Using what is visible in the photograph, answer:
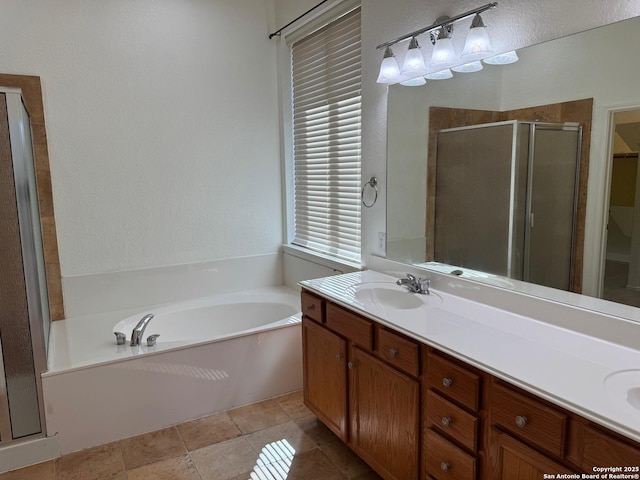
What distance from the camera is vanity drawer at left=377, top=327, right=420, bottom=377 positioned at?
5.34 feet

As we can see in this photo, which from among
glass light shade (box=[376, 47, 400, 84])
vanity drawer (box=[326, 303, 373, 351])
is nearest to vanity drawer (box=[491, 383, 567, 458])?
vanity drawer (box=[326, 303, 373, 351])

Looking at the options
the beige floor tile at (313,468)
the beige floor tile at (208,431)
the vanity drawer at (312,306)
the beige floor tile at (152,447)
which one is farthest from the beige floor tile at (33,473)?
the vanity drawer at (312,306)

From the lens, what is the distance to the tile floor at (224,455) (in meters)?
2.11

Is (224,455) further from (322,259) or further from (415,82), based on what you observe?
(415,82)

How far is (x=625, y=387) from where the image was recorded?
118 cm

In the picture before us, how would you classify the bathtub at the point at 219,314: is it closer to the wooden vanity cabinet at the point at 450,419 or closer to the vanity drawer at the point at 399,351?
the vanity drawer at the point at 399,351

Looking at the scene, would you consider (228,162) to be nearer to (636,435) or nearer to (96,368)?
(96,368)

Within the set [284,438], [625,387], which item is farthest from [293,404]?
[625,387]

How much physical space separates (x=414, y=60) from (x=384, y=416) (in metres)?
1.62

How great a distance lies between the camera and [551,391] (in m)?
1.14

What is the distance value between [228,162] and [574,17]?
2.49 meters

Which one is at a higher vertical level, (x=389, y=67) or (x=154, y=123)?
(x=389, y=67)

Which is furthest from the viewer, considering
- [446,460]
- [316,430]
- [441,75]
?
[316,430]

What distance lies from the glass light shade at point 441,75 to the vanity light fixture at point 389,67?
0.54 ft
